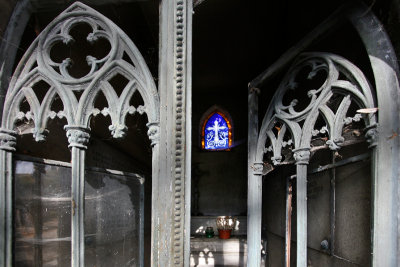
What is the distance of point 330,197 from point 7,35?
8.08 ft

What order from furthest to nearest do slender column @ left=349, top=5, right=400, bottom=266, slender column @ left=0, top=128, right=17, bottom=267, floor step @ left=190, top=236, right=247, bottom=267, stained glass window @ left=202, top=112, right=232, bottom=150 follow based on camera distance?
stained glass window @ left=202, top=112, right=232, bottom=150, floor step @ left=190, top=236, right=247, bottom=267, slender column @ left=0, top=128, right=17, bottom=267, slender column @ left=349, top=5, right=400, bottom=266

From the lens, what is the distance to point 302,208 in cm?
179

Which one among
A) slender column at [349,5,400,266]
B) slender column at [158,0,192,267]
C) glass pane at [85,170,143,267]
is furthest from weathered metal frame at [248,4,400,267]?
glass pane at [85,170,143,267]

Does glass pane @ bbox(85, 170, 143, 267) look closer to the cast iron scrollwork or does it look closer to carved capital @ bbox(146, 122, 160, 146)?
carved capital @ bbox(146, 122, 160, 146)

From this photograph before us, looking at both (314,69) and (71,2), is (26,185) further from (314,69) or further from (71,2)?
(314,69)

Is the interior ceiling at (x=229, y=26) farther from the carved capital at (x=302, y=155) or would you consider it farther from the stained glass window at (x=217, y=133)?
the stained glass window at (x=217, y=133)

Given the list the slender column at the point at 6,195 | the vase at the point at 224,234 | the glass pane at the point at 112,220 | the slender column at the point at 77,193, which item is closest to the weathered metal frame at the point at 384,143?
the slender column at the point at 77,193

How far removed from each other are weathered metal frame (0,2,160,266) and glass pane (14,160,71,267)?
0.26 feet

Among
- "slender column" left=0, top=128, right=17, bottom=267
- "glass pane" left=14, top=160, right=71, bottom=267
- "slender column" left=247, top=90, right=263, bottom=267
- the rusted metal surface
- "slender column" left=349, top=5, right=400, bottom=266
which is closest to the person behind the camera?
"slender column" left=349, top=5, right=400, bottom=266

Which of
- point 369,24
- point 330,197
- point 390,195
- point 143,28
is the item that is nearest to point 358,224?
point 330,197

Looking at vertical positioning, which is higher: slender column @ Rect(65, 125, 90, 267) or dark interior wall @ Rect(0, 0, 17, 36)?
dark interior wall @ Rect(0, 0, 17, 36)

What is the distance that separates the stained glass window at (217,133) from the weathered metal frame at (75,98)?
5.34 m

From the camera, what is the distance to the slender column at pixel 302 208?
1.76 meters

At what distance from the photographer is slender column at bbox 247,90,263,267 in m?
2.16
